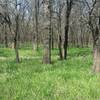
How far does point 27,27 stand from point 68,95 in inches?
1942

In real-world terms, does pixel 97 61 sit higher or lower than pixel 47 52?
higher

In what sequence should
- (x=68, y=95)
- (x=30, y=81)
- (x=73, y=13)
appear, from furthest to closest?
(x=73, y=13), (x=30, y=81), (x=68, y=95)

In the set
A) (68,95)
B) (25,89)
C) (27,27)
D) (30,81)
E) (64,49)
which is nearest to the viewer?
(68,95)

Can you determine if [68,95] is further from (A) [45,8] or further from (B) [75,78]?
(A) [45,8]

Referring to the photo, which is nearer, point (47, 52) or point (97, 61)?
point (97, 61)

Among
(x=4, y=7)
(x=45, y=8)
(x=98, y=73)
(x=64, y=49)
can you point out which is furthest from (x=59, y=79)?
(x=64, y=49)

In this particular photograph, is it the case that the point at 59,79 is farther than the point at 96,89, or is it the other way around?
the point at 59,79

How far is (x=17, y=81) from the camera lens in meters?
8.71

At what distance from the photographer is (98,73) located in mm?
10398

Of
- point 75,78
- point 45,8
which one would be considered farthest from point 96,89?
point 45,8

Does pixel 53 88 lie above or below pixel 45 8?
below

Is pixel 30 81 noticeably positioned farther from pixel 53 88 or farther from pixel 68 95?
pixel 68 95

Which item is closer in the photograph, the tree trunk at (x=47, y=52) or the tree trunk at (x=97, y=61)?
the tree trunk at (x=97, y=61)

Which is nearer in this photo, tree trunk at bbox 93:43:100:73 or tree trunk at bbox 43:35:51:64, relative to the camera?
tree trunk at bbox 93:43:100:73
